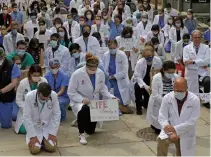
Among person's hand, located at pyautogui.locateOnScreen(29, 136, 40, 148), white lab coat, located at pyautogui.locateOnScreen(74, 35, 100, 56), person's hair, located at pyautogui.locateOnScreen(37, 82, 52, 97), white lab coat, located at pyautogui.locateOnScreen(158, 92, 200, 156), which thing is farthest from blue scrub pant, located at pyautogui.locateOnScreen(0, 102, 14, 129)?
white lab coat, located at pyautogui.locateOnScreen(158, 92, 200, 156)

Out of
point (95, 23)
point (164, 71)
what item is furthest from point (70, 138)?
point (95, 23)

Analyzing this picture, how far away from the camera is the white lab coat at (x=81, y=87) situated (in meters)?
7.94

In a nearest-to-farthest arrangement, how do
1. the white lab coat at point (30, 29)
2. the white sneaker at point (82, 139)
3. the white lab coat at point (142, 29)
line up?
the white sneaker at point (82, 139) < the white lab coat at point (142, 29) < the white lab coat at point (30, 29)

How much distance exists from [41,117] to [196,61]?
3.85m

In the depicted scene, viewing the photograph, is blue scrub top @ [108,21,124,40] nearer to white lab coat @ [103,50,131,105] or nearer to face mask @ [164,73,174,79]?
white lab coat @ [103,50,131,105]

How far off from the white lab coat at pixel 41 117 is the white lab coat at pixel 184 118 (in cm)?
175

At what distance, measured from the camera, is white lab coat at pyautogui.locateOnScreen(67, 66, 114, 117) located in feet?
26.0

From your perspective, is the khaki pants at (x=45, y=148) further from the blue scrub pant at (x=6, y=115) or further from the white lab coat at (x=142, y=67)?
the white lab coat at (x=142, y=67)

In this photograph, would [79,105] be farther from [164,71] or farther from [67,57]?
[67,57]

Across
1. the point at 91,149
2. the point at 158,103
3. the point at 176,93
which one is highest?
the point at 176,93

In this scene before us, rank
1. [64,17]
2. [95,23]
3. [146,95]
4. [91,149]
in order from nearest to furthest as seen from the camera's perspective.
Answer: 1. [91,149]
2. [146,95]
3. [95,23]
4. [64,17]

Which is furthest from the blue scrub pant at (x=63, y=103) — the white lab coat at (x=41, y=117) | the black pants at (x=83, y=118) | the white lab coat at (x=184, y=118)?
the white lab coat at (x=184, y=118)

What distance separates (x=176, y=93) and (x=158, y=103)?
5.58 ft

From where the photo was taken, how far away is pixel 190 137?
658cm
